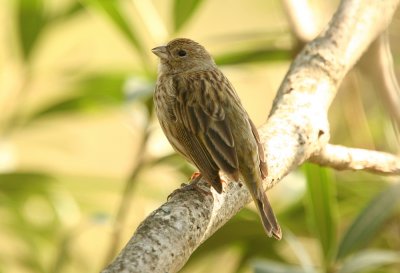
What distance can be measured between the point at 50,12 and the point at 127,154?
208 cm

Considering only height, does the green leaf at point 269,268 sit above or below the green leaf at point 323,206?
below

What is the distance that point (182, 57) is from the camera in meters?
3.08

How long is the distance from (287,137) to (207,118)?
0.32 m

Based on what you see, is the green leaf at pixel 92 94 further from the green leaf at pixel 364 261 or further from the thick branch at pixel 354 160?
the thick branch at pixel 354 160

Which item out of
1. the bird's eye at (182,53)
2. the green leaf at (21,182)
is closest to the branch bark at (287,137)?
the bird's eye at (182,53)

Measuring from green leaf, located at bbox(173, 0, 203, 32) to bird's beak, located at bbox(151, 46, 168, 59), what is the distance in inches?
4.4

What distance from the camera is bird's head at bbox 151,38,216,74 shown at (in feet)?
9.96

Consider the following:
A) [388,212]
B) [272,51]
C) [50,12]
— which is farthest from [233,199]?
[50,12]

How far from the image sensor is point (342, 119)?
4.28m

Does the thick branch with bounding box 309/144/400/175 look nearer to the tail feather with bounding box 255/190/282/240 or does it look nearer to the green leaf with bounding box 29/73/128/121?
the tail feather with bounding box 255/190/282/240

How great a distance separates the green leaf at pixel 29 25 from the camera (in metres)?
3.71

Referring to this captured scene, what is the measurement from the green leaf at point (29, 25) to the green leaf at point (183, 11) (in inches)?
30.7

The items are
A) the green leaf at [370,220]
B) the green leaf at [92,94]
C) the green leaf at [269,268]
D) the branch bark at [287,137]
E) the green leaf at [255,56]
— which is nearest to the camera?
the branch bark at [287,137]

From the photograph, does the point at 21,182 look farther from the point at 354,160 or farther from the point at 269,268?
the point at 354,160
